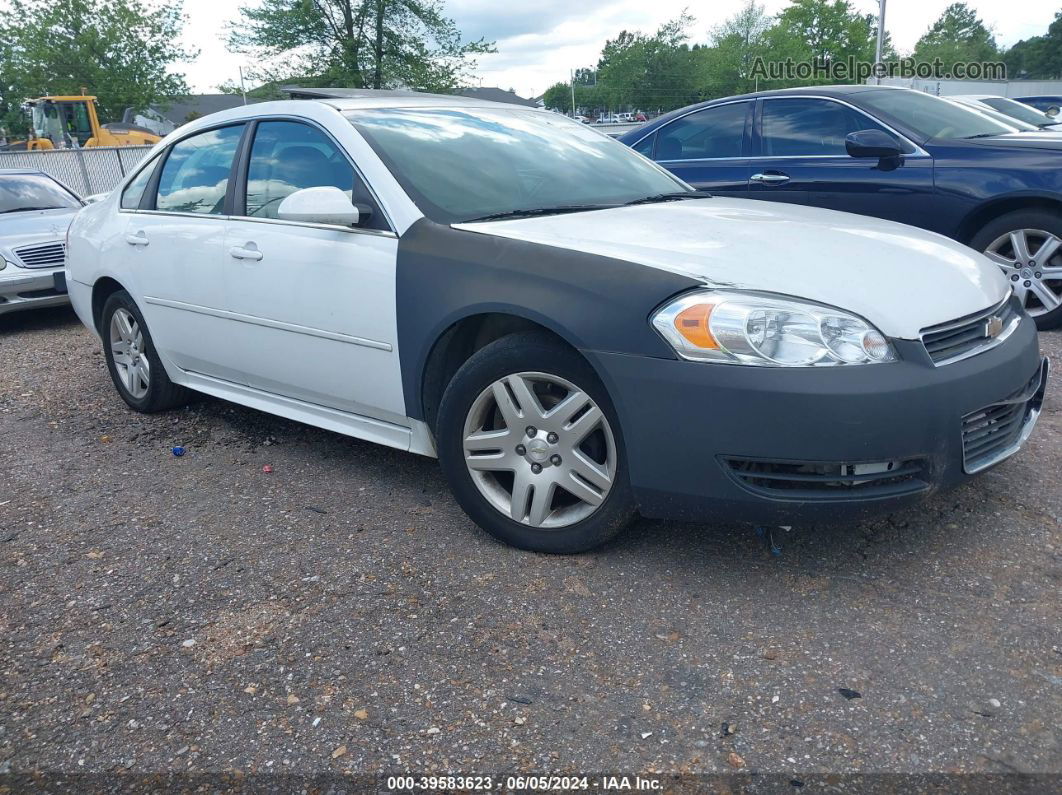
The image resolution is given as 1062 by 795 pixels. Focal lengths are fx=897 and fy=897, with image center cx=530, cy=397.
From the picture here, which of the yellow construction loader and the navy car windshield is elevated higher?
the yellow construction loader

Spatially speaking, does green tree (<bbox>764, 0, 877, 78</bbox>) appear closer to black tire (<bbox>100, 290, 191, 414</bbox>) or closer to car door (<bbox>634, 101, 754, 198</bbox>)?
car door (<bbox>634, 101, 754, 198</bbox>)

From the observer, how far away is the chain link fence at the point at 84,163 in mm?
19188

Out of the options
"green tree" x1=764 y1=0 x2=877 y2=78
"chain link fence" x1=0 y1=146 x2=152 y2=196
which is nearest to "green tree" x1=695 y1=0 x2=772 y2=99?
"green tree" x1=764 y1=0 x2=877 y2=78

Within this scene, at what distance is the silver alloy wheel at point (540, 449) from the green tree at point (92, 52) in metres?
45.6

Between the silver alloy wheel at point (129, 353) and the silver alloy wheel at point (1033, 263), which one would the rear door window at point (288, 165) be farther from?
the silver alloy wheel at point (1033, 263)

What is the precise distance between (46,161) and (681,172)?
57.8 feet

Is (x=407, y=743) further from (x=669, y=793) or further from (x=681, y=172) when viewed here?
(x=681, y=172)

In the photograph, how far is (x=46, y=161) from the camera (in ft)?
63.9

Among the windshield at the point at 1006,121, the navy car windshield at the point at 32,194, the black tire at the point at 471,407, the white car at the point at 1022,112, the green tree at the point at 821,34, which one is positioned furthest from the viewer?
the green tree at the point at 821,34

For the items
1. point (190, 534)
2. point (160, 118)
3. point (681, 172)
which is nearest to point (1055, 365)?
point (681, 172)

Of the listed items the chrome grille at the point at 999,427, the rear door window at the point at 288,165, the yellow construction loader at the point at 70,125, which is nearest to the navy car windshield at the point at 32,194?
the rear door window at the point at 288,165

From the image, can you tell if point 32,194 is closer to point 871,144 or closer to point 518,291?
point 871,144

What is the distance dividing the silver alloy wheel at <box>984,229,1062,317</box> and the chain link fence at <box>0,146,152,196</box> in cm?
1841

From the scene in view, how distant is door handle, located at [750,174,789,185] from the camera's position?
6.24 m
